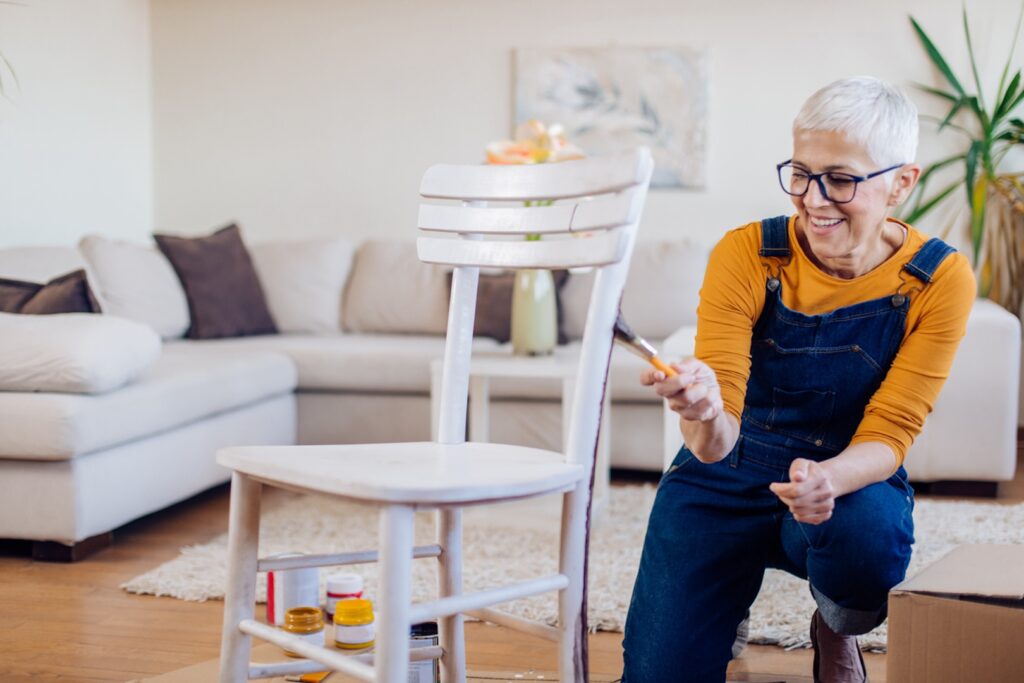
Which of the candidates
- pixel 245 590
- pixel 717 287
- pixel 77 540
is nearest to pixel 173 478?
pixel 77 540

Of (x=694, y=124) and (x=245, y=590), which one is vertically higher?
(x=694, y=124)

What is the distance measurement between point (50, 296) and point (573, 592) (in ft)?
7.43

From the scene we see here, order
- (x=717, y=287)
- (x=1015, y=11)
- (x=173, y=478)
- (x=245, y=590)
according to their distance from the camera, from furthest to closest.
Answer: (x=1015, y=11), (x=173, y=478), (x=717, y=287), (x=245, y=590)

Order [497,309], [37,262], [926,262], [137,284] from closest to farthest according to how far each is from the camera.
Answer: [926,262] → [37,262] → [137,284] → [497,309]

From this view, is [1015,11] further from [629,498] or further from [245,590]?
[245,590]

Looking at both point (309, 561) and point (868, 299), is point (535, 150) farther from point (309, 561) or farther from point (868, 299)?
point (309, 561)

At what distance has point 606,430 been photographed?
356cm

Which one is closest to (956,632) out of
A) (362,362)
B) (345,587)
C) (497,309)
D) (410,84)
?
(345,587)

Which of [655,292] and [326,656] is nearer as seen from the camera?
[326,656]

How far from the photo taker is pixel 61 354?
10.0 ft

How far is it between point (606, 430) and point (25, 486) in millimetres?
1594

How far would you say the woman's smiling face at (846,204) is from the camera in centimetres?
170

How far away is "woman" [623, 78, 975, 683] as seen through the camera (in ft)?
5.65

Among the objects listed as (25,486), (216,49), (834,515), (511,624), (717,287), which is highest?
(216,49)
